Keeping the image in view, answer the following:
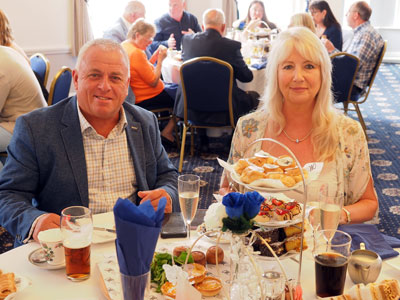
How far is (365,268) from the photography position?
4.37ft

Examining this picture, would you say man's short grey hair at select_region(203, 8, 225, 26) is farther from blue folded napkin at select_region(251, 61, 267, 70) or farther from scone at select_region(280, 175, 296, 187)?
scone at select_region(280, 175, 296, 187)

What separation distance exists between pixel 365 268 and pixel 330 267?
126mm

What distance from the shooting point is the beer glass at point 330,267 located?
127 cm

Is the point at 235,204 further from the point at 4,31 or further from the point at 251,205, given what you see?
the point at 4,31

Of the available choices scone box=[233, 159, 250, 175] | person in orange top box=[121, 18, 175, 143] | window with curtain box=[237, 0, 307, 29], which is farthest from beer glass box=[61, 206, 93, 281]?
window with curtain box=[237, 0, 307, 29]

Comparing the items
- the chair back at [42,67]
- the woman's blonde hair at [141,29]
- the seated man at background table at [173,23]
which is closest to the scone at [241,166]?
the chair back at [42,67]

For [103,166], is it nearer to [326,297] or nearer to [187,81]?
[326,297]

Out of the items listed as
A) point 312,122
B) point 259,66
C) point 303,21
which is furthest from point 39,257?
point 303,21

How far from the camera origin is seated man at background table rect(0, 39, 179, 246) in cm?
189

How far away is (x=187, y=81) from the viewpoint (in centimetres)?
427

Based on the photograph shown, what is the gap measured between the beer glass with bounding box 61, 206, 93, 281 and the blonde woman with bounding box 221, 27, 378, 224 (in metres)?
0.79

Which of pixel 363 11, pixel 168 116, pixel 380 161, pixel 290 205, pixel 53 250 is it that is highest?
pixel 363 11

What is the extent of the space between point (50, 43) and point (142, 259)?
20.2ft

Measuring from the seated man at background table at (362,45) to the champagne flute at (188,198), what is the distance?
413 cm
